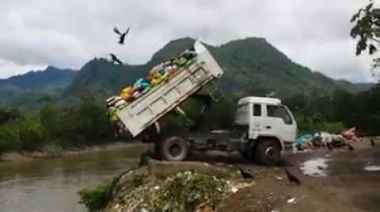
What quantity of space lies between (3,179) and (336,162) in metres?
32.9

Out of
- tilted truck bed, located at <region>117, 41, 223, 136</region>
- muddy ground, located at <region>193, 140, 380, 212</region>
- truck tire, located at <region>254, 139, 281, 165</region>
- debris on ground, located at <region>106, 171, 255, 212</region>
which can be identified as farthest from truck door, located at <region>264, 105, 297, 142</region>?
debris on ground, located at <region>106, 171, 255, 212</region>

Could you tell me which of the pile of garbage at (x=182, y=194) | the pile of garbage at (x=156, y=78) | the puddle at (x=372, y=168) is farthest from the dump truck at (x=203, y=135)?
the pile of garbage at (x=182, y=194)

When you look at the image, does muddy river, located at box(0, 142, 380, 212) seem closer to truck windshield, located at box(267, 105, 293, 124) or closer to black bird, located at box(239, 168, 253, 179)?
truck windshield, located at box(267, 105, 293, 124)

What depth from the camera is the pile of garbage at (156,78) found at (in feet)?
55.8

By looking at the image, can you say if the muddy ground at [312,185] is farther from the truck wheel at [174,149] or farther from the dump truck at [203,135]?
the truck wheel at [174,149]

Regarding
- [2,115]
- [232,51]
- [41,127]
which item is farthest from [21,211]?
[232,51]

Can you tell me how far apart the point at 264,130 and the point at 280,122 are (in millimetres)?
570

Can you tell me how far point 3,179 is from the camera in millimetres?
46219

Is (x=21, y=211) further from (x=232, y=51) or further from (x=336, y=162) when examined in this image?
(x=232, y=51)

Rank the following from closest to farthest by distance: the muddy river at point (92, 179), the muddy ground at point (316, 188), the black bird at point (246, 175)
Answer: the muddy ground at point (316, 188) < the muddy river at point (92, 179) < the black bird at point (246, 175)

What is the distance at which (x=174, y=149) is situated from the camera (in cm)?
1761

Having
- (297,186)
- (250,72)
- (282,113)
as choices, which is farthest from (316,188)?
Answer: (250,72)

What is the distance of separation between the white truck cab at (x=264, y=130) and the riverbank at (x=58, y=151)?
4973cm

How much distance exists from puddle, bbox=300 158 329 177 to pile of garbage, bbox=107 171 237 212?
3.81m
